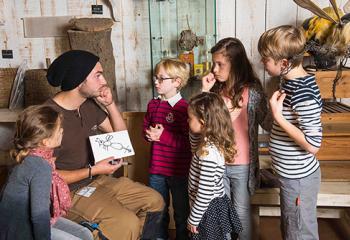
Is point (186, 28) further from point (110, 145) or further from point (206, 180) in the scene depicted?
point (206, 180)

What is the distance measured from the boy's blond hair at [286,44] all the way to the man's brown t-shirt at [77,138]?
0.90 metres

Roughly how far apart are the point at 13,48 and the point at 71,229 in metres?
1.75

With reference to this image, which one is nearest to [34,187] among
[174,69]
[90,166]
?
[90,166]

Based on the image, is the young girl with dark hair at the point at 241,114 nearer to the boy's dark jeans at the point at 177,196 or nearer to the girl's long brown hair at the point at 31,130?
the boy's dark jeans at the point at 177,196

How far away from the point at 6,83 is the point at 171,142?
144cm

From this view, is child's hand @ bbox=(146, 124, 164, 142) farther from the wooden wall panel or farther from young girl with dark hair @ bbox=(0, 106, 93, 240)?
the wooden wall panel

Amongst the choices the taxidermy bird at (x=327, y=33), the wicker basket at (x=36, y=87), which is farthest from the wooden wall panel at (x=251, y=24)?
the wicker basket at (x=36, y=87)

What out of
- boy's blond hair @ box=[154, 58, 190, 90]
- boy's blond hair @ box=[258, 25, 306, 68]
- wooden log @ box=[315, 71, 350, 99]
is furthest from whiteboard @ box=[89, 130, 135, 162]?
wooden log @ box=[315, 71, 350, 99]

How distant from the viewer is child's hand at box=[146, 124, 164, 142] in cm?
189

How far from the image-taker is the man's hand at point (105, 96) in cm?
189

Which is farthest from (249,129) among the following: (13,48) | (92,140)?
(13,48)

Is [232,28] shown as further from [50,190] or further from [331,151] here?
[50,190]

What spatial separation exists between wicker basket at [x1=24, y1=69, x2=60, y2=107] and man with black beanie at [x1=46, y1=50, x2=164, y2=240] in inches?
30.8

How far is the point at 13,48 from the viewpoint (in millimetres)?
2869
